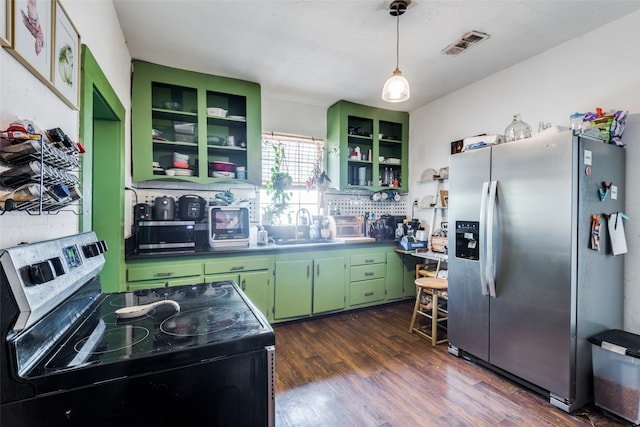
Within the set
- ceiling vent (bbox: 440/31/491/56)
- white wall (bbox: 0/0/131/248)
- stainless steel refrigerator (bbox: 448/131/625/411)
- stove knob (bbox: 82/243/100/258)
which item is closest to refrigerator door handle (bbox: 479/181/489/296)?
Answer: stainless steel refrigerator (bbox: 448/131/625/411)

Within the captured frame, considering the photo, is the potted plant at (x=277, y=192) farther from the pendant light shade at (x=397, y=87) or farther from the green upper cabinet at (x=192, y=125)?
the pendant light shade at (x=397, y=87)

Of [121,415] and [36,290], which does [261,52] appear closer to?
[36,290]

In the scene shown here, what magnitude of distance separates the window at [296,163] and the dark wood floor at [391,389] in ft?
5.37

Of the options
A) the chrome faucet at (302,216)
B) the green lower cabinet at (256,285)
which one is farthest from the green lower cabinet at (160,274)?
the chrome faucet at (302,216)

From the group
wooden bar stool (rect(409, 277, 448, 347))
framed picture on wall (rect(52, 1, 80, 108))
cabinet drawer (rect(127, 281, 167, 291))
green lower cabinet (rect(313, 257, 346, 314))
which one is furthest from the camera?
green lower cabinet (rect(313, 257, 346, 314))

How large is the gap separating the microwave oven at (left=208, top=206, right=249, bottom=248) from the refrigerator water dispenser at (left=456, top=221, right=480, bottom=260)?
204 centimetres

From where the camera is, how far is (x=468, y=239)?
243cm

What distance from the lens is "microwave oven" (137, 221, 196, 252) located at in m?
2.64

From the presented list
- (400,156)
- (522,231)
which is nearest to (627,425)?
(522,231)

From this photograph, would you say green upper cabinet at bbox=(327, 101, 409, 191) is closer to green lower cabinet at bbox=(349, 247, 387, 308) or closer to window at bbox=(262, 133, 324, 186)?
window at bbox=(262, 133, 324, 186)

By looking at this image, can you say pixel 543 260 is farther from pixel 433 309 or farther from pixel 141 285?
pixel 141 285

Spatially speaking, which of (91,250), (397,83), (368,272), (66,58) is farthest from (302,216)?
(66,58)

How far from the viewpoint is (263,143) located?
12.3 ft

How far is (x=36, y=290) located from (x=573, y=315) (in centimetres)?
259
